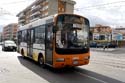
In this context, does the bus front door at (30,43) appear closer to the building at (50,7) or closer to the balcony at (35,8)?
the building at (50,7)

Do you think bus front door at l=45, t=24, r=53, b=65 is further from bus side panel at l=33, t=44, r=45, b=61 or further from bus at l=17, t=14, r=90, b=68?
bus side panel at l=33, t=44, r=45, b=61

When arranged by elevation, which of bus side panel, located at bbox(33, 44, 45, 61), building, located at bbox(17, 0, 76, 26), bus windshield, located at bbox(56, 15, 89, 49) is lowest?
bus side panel, located at bbox(33, 44, 45, 61)

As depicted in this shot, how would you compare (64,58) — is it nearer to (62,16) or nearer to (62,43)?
(62,43)

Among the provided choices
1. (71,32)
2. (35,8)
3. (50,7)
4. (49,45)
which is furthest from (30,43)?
(35,8)

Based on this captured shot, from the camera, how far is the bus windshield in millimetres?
11617

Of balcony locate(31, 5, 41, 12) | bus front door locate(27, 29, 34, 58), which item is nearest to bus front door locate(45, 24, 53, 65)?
bus front door locate(27, 29, 34, 58)

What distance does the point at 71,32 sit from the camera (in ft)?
39.0

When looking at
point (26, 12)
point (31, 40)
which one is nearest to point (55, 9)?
point (26, 12)

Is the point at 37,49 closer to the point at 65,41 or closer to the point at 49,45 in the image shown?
the point at 49,45

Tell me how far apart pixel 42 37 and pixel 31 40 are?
302 centimetres

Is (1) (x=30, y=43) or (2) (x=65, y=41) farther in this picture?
(1) (x=30, y=43)

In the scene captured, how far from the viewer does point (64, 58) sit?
11.5 m

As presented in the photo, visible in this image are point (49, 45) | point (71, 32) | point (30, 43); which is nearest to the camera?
point (71, 32)

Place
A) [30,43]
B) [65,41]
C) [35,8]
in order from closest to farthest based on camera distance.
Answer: [65,41] → [30,43] → [35,8]
